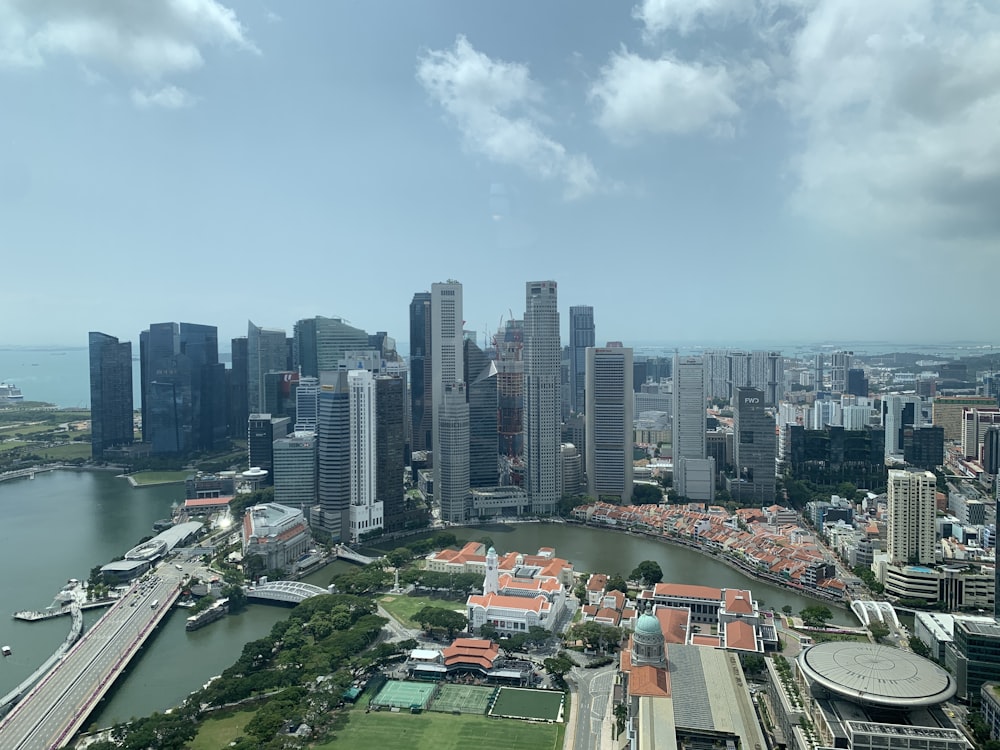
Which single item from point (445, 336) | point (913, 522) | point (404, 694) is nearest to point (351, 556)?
point (404, 694)

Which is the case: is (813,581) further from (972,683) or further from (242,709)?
(242,709)

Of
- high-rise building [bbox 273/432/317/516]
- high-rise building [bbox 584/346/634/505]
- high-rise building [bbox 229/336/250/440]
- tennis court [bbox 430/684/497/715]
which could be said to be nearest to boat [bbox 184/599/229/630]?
tennis court [bbox 430/684/497/715]

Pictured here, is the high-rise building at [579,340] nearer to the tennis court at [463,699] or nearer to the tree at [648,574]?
the tree at [648,574]

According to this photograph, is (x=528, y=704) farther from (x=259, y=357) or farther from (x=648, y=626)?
(x=259, y=357)

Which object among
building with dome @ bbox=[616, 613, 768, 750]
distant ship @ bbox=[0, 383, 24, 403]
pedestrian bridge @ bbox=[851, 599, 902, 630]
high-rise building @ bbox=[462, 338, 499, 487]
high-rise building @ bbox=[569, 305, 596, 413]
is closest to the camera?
building with dome @ bbox=[616, 613, 768, 750]

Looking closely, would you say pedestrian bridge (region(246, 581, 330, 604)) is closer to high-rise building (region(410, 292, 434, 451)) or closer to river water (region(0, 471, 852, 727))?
river water (region(0, 471, 852, 727))
